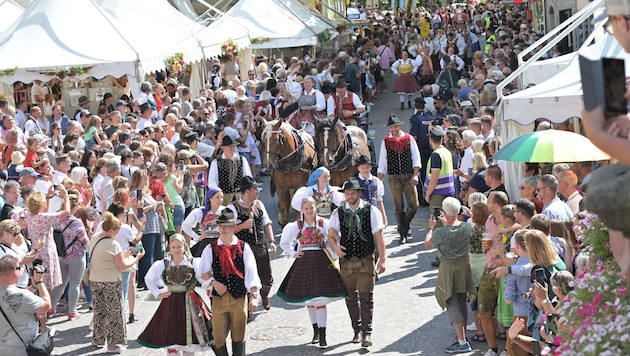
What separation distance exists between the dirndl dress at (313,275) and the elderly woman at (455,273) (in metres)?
1.02

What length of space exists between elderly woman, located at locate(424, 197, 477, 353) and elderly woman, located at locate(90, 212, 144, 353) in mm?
3108

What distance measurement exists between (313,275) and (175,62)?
12.6 m

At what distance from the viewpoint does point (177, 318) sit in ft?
32.8

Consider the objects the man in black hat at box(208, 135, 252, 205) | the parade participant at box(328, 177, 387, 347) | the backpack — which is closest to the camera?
the parade participant at box(328, 177, 387, 347)

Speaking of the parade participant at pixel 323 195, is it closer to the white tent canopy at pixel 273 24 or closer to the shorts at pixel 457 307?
the shorts at pixel 457 307

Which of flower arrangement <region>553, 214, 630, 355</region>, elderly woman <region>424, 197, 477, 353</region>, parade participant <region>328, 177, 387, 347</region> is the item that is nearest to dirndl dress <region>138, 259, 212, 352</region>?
parade participant <region>328, 177, 387, 347</region>

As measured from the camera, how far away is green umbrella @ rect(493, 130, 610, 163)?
11.2 metres

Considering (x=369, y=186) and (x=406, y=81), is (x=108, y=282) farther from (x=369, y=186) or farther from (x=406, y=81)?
(x=406, y=81)

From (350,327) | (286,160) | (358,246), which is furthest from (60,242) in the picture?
(286,160)

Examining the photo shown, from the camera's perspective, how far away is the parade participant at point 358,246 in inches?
424

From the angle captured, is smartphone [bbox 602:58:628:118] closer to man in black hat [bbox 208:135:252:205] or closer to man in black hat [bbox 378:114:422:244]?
man in black hat [bbox 208:135:252:205]

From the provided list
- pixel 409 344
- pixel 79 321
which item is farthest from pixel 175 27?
pixel 409 344

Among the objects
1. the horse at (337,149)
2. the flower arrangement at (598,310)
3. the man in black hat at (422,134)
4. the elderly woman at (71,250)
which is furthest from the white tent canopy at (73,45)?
the flower arrangement at (598,310)

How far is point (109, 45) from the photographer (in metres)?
21.0
